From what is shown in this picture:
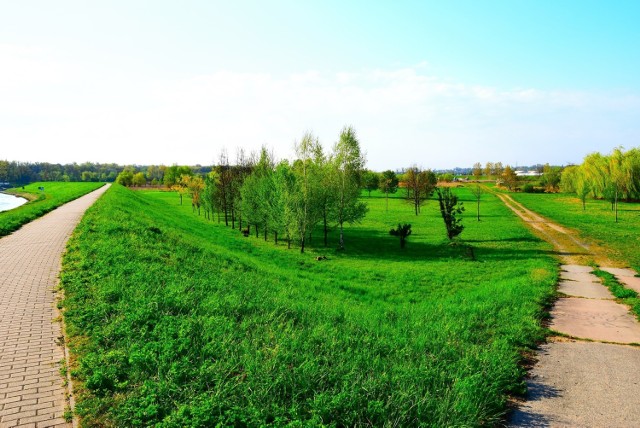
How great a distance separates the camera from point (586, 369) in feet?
25.8

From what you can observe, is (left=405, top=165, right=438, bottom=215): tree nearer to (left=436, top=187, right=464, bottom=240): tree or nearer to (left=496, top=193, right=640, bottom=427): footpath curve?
(left=436, top=187, right=464, bottom=240): tree

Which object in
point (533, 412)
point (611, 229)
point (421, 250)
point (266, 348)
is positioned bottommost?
point (421, 250)

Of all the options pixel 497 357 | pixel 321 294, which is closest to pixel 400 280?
pixel 321 294

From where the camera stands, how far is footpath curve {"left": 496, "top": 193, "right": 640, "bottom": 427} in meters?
6.21

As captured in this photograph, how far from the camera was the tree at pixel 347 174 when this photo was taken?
Answer: 3356cm

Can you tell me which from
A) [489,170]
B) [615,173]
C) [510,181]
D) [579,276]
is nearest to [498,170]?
[489,170]

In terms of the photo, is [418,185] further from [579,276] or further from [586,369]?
[586,369]

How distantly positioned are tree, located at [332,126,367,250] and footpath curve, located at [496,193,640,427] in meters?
20.8

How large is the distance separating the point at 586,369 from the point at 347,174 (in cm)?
2728

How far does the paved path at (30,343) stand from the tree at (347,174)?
73.5 feet

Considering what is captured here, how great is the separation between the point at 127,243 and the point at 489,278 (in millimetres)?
17963

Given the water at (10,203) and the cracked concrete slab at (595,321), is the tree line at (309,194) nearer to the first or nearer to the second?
the cracked concrete slab at (595,321)

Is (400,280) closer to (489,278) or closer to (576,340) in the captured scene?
(489,278)

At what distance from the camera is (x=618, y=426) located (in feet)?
19.4
